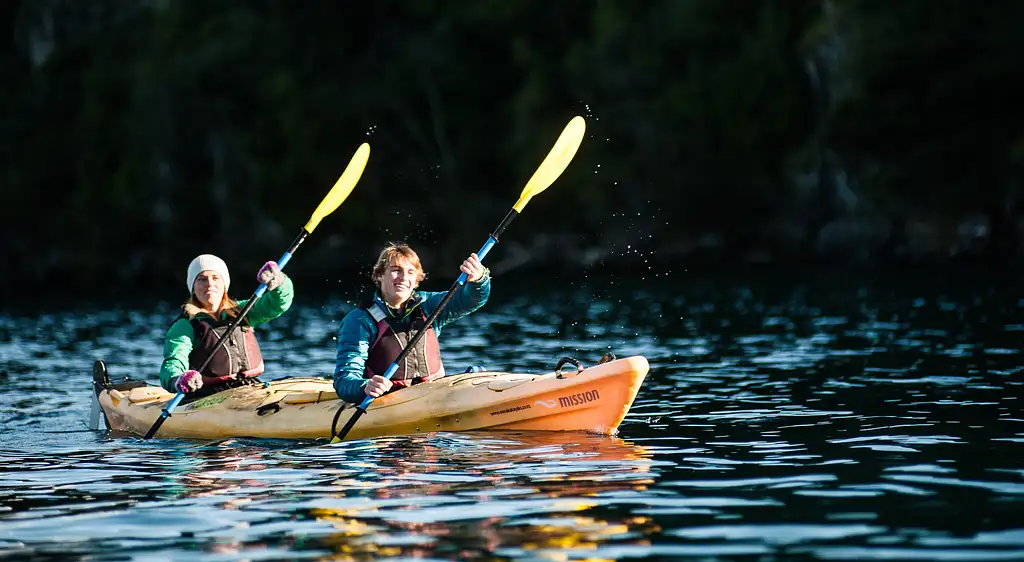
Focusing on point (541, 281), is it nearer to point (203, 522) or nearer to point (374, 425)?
point (374, 425)

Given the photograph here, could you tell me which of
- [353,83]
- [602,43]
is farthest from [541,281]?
[353,83]

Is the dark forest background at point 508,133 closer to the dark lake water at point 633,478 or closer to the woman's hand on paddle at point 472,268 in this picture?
the dark lake water at point 633,478

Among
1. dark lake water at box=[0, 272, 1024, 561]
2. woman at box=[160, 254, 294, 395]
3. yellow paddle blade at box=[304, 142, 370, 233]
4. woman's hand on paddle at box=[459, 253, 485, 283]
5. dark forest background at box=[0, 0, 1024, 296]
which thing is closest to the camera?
dark lake water at box=[0, 272, 1024, 561]

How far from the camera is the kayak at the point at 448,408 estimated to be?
9.05 meters

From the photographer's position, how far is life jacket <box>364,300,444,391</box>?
949 cm

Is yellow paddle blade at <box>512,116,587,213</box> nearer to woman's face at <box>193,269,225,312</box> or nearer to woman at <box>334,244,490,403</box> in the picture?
woman at <box>334,244,490,403</box>

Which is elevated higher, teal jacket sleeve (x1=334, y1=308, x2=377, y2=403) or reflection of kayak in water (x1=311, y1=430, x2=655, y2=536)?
teal jacket sleeve (x1=334, y1=308, x2=377, y2=403)

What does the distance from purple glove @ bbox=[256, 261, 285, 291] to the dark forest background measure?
20753mm

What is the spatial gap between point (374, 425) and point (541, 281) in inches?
963

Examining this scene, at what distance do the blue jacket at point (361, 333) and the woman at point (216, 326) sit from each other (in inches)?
48.5

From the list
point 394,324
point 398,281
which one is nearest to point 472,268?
point 398,281

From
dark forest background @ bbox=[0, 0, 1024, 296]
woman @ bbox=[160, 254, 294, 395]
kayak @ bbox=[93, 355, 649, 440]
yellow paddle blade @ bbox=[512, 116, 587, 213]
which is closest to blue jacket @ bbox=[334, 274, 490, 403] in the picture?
kayak @ bbox=[93, 355, 649, 440]

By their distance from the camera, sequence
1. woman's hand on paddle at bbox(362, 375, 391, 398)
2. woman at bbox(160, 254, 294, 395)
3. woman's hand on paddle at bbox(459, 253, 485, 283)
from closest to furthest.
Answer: woman's hand on paddle at bbox(362, 375, 391, 398) < woman's hand on paddle at bbox(459, 253, 485, 283) < woman at bbox(160, 254, 294, 395)

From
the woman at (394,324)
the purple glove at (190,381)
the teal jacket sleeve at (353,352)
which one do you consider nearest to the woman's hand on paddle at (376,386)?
the woman at (394,324)
